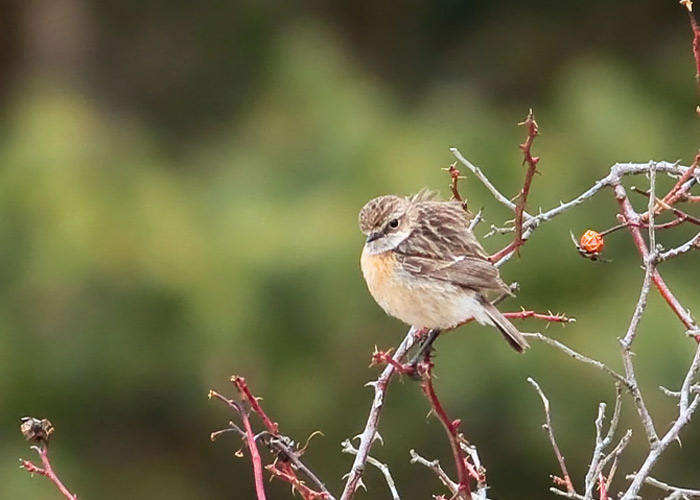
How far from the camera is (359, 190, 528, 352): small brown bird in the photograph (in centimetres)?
412

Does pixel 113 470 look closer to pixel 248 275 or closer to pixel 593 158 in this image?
pixel 248 275

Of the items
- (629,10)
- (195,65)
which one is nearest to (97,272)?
(195,65)

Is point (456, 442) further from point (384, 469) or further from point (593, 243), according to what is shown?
point (593, 243)

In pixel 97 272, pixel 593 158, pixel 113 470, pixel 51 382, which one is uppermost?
pixel 593 158

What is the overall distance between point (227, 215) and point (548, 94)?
265cm

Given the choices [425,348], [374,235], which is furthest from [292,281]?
[425,348]

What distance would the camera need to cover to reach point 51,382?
9461 mm

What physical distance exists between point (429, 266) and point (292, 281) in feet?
16.2

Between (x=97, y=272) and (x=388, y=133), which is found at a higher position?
(x=388, y=133)

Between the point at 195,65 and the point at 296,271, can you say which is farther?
the point at 195,65

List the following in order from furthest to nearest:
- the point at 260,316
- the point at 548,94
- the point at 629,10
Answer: the point at 629,10 < the point at 548,94 < the point at 260,316

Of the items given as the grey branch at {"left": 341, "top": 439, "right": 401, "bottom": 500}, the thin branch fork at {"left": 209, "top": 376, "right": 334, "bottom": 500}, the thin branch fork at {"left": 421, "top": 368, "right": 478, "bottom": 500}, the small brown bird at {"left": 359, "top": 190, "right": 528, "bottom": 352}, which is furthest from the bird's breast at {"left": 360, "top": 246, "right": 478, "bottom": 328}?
the thin branch fork at {"left": 421, "top": 368, "right": 478, "bottom": 500}

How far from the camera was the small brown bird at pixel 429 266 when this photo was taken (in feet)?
13.5

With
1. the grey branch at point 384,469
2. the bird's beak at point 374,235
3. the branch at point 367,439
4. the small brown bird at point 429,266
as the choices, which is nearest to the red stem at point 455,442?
the branch at point 367,439
